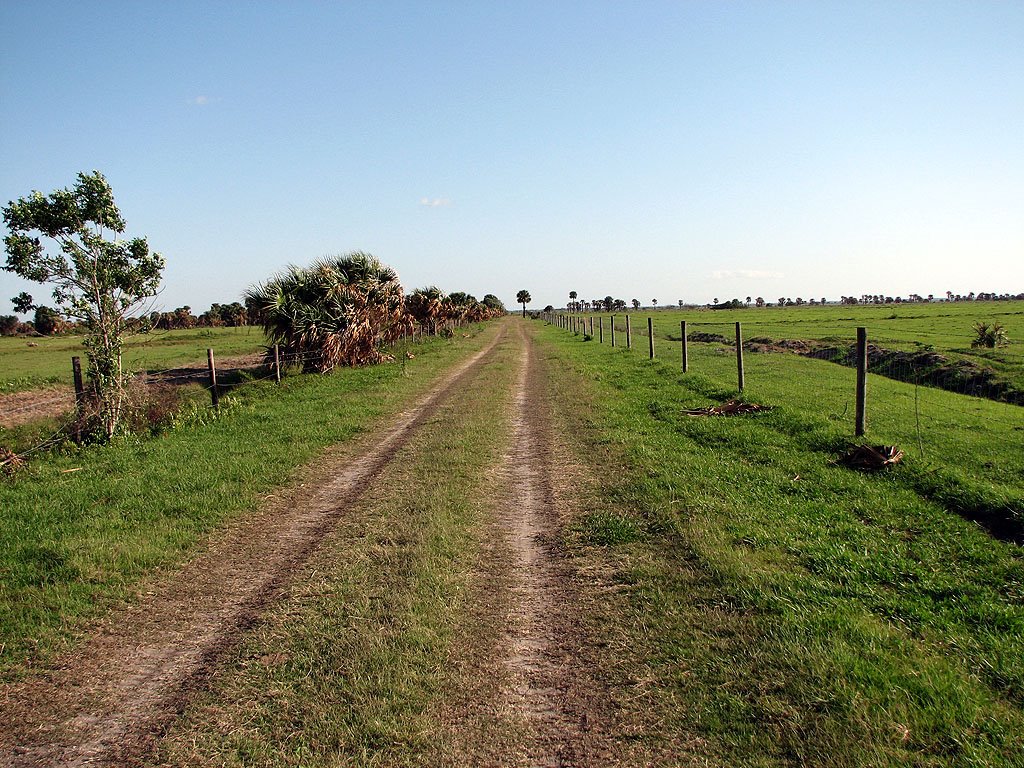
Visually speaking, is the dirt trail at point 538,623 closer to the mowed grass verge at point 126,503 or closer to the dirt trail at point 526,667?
the dirt trail at point 526,667

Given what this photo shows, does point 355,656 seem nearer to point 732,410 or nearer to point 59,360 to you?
point 732,410

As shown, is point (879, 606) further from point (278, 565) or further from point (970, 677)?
point (278, 565)

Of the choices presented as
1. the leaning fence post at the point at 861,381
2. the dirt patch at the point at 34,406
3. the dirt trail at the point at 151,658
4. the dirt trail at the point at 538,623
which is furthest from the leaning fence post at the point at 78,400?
the leaning fence post at the point at 861,381

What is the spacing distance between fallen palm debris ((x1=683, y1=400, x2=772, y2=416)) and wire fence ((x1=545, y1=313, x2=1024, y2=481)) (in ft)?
2.57

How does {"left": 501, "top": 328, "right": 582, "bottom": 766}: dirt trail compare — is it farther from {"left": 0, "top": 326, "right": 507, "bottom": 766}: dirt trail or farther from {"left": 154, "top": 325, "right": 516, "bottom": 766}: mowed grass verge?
{"left": 0, "top": 326, "right": 507, "bottom": 766}: dirt trail

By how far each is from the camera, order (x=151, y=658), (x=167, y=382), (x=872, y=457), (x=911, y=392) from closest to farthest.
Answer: (x=151, y=658) < (x=872, y=457) < (x=911, y=392) < (x=167, y=382)

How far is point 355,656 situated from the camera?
4.02 metres

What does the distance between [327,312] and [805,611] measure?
22.0 metres

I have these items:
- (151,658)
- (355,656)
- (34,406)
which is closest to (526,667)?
(355,656)

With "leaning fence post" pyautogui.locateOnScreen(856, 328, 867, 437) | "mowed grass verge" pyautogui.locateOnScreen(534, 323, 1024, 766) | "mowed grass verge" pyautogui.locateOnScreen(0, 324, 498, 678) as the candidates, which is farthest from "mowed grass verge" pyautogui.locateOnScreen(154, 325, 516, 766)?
"leaning fence post" pyautogui.locateOnScreen(856, 328, 867, 437)

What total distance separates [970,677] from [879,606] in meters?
0.90

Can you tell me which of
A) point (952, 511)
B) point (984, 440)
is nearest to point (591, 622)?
point (952, 511)

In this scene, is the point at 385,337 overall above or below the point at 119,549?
above

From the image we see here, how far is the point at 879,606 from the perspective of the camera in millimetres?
4492
